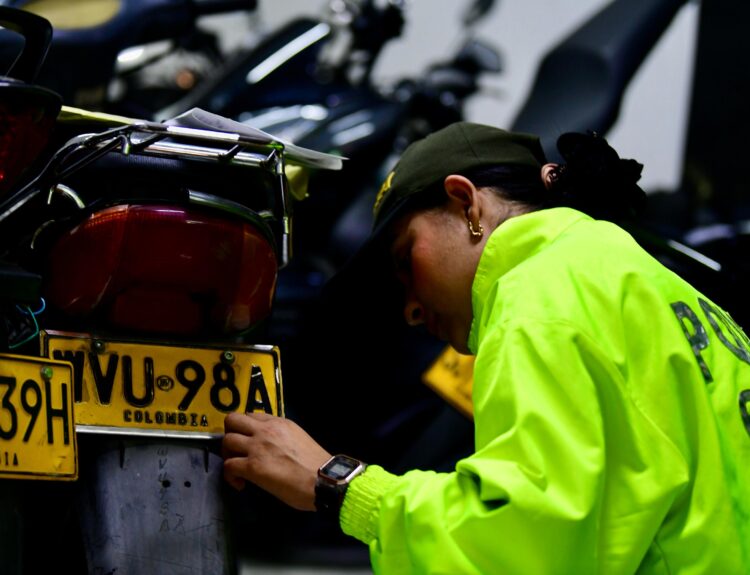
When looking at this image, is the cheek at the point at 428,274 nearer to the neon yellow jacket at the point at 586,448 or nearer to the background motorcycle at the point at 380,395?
the neon yellow jacket at the point at 586,448

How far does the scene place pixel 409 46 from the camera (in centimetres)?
627

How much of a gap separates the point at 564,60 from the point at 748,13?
3226mm

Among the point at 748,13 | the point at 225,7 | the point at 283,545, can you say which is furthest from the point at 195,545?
the point at 748,13

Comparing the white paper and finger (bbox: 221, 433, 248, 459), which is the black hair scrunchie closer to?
the white paper

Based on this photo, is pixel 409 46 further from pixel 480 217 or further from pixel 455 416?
pixel 480 217

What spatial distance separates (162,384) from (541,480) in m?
A: 0.51

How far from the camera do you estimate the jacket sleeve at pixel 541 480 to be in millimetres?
1477

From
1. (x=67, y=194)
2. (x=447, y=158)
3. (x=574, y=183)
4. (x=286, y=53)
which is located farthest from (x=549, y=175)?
(x=286, y=53)

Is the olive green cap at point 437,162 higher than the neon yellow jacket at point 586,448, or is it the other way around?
the olive green cap at point 437,162

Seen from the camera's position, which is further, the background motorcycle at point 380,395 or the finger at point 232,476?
the background motorcycle at point 380,395

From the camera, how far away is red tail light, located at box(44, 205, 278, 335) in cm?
167

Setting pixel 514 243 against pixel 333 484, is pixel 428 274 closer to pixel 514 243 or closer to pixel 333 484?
pixel 514 243

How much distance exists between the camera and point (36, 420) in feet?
5.18

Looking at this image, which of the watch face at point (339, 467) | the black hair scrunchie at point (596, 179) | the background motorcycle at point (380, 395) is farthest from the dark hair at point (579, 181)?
the background motorcycle at point (380, 395)
